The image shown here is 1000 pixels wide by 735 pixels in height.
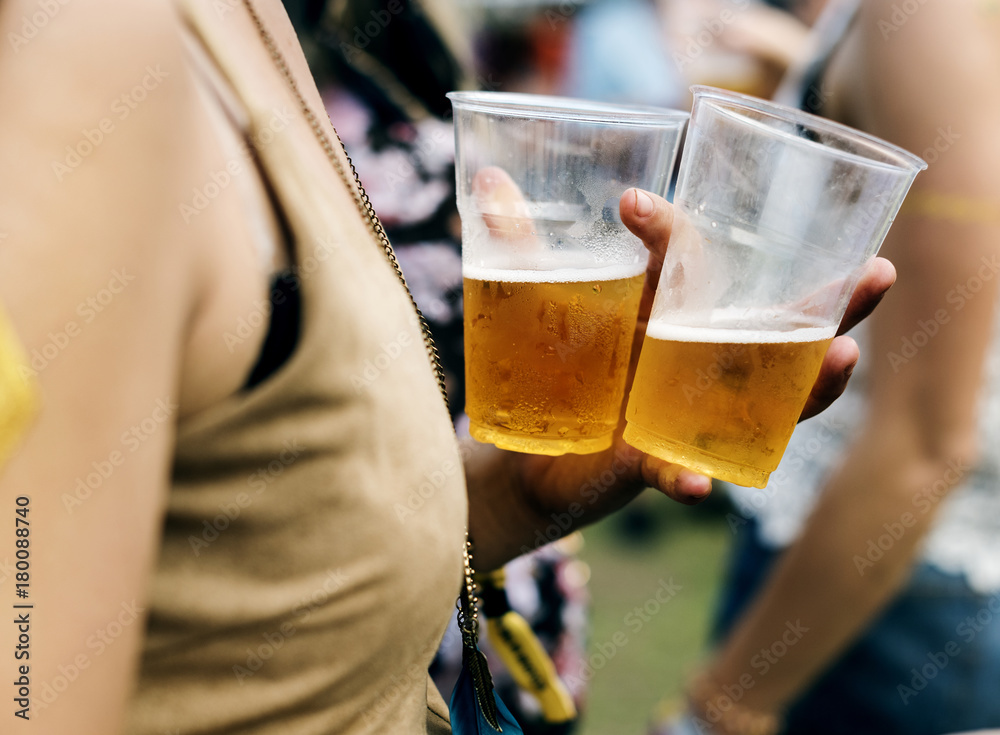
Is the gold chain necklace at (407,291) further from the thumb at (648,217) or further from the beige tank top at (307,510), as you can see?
the thumb at (648,217)

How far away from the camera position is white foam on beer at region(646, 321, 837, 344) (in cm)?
92

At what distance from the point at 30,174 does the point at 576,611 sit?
5.18 feet

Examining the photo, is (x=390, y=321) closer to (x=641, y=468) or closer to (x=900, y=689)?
(x=641, y=468)

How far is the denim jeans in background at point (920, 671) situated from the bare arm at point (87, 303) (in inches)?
60.8

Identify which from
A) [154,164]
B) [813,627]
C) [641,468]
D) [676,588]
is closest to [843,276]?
[641,468]

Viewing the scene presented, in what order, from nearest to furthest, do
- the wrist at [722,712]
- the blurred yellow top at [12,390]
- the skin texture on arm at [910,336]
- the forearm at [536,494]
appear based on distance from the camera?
the blurred yellow top at [12,390] < the forearm at [536,494] < the skin texture on arm at [910,336] < the wrist at [722,712]

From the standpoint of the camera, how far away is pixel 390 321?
0.81 metres

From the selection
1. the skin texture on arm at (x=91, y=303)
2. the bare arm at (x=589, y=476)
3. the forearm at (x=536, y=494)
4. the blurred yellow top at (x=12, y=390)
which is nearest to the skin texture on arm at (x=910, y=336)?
the bare arm at (x=589, y=476)

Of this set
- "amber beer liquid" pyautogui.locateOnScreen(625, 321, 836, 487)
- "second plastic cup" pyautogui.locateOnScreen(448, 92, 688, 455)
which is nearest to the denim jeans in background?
"amber beer liquid" pyautogui.locateOnScreen(625, 321, 836, 487)

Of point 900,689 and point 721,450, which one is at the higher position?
point 721,450

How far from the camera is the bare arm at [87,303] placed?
566 millimetres

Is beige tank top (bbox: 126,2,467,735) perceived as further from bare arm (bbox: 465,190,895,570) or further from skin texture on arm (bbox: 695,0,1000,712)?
skin texture on arm (bbox: 695,0,1000,712)

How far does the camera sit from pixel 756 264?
92cm

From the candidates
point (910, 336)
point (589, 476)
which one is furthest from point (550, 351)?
point (910, 336)
